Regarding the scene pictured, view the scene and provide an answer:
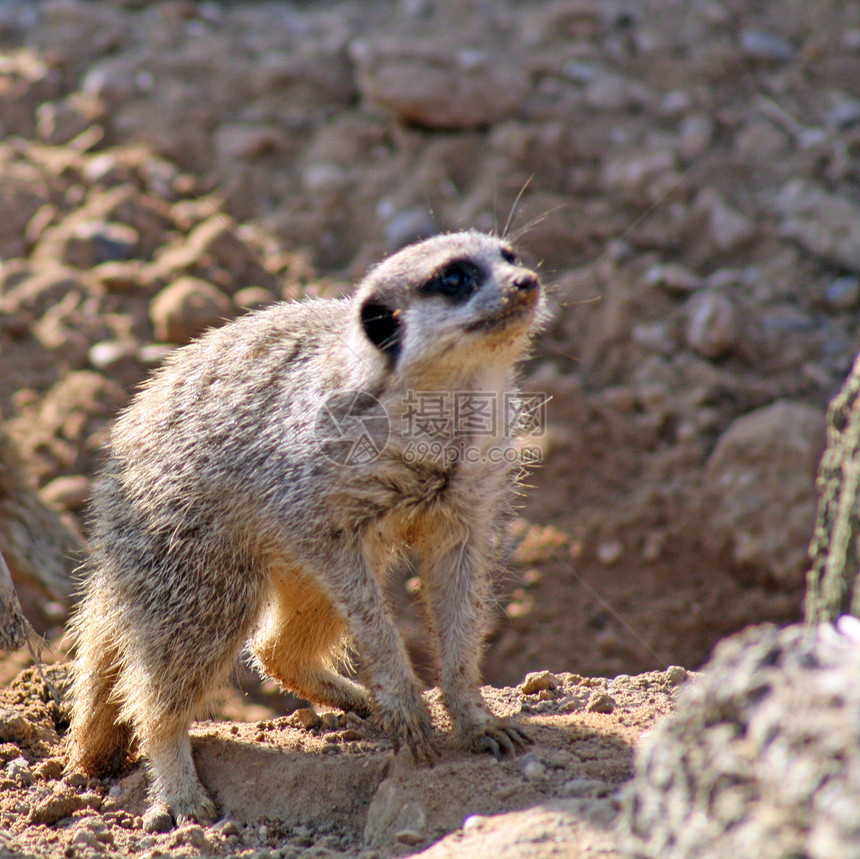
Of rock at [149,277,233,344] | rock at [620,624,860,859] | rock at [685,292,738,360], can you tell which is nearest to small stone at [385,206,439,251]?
rock at [149,277,233,344]

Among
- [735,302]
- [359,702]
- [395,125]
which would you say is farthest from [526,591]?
[395,125]

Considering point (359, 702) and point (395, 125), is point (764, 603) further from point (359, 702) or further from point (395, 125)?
point (395, 125)

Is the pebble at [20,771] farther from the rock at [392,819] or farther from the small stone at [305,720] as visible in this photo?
the rock at [392,819]

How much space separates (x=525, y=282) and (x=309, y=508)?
3.18 feet

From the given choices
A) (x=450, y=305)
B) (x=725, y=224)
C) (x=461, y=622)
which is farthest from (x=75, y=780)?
(x=725, y=224)

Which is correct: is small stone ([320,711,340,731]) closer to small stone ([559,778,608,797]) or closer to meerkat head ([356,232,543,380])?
small stone ([559,778,608,797])

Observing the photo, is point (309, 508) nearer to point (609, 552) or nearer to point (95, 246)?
point (609, 552)

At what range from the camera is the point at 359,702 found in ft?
11.9

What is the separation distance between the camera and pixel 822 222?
17.9ft

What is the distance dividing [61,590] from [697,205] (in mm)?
4090

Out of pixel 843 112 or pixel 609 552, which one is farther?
pixel 843 112

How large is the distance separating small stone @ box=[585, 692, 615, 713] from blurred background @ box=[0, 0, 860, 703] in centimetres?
117

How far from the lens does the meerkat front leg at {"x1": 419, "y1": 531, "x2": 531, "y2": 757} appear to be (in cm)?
300

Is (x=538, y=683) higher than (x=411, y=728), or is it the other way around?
(x=411, y=728)
